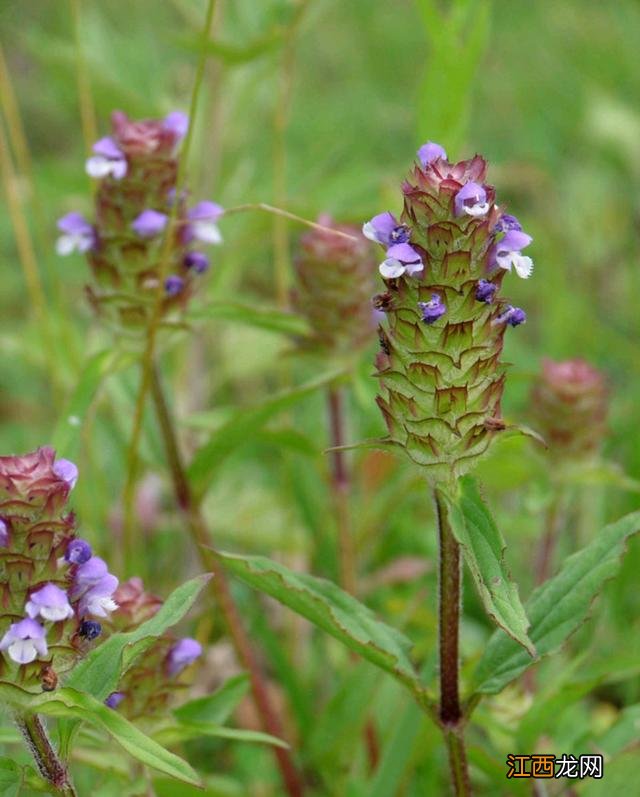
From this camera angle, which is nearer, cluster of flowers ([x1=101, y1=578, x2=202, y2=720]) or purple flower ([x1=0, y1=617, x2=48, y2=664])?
purple flower ([x1=0, y1=617, x2=48, y2=664])

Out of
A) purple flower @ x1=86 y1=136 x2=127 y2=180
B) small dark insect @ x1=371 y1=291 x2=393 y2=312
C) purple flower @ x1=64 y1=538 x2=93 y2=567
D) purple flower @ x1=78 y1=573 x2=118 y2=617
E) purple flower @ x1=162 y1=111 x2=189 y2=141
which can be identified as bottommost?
purple flower @ x1=78 y1=573 x2=118 y2=617

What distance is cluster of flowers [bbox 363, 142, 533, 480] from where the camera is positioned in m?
1.64

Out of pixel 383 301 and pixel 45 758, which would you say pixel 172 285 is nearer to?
pixel 383 301

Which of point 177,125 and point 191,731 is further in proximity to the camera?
point 177,125

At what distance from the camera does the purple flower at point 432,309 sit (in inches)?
63.7

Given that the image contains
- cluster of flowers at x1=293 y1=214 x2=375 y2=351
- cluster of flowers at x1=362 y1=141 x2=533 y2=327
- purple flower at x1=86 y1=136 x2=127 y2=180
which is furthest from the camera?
cluster of flowers at x1=293 y1=214 x2=375 y2=351

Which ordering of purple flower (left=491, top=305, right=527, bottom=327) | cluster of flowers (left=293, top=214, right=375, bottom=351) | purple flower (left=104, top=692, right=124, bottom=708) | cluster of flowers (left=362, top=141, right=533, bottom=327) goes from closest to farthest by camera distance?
cluster of flowers (left=362, top=141, right=533, bottom=327) < purple flower (left=491, top=305, right=527, bottom=327) < purple flower (left=104, top=692, right=124, bottom=708) < cluster of flowers (left=293, top=214, right=375, bottom=351)

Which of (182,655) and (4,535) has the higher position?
(4,535)

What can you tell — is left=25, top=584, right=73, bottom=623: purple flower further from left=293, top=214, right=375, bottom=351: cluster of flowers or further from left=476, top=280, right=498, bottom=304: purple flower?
left=293, top=214, right=375, bottom=351: cluster of flowers

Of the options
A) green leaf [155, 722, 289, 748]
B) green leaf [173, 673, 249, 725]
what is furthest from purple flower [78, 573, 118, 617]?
green leaf [173, 673, 249, 725]

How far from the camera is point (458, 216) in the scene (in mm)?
1636

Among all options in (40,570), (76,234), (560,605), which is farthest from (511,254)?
(76,234)

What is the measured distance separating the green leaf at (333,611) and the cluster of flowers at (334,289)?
1030mm

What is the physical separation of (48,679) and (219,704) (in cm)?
61
